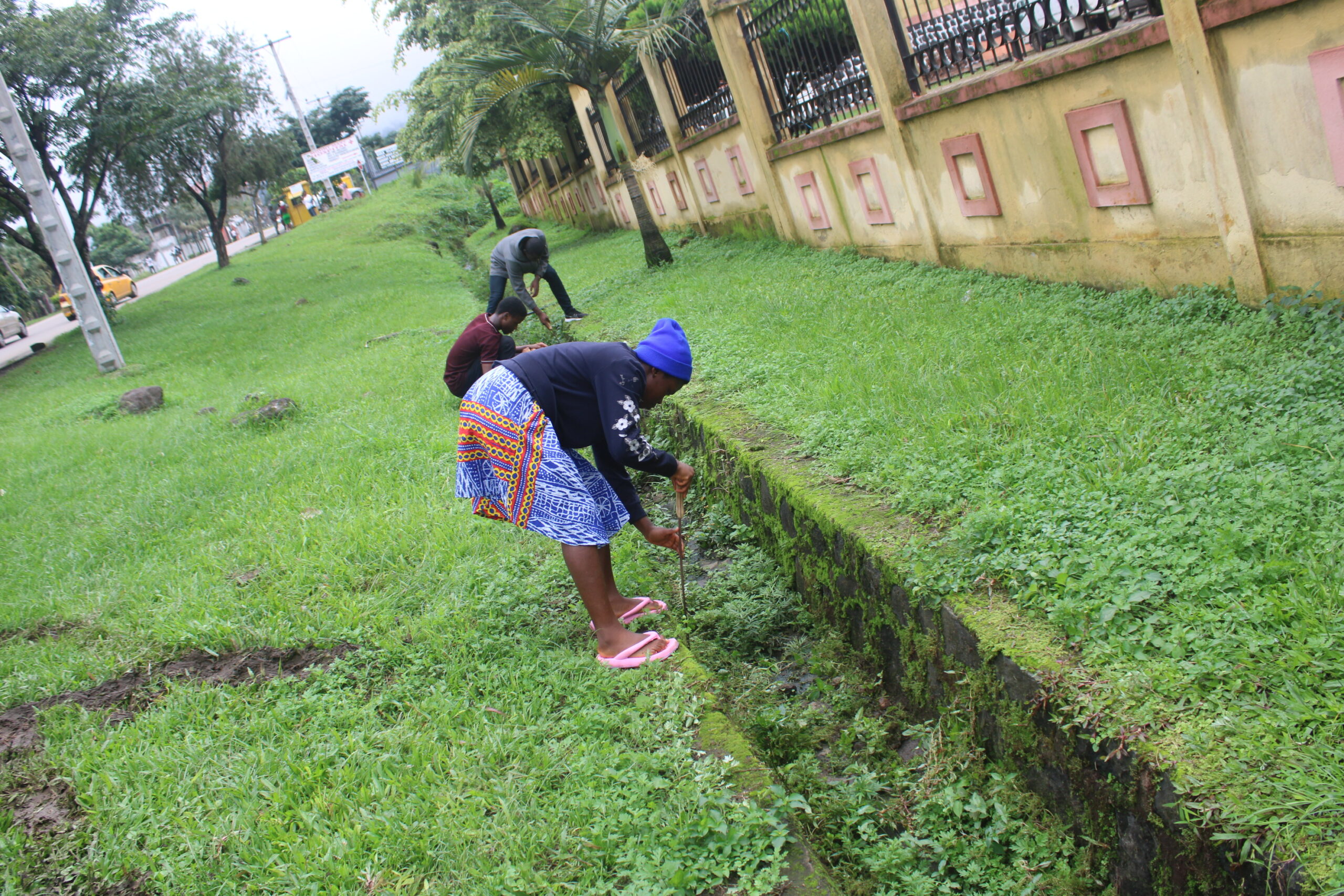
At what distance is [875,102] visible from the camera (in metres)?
7.14

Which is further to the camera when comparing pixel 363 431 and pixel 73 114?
pixel 73 114

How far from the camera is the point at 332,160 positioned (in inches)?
1832

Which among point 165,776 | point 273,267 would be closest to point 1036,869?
point 165,776

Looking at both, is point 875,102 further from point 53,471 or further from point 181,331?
point 181,331

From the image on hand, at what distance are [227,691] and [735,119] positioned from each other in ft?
27.1

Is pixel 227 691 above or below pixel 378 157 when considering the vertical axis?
below

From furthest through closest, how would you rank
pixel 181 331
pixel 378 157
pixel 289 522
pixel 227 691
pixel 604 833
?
pixel 378 157 < pixel 181 331 < pixel 289 522 < pixel 227 691 < pixel 604 833

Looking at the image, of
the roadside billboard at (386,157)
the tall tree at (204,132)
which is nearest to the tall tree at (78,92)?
the tall tree at (204,132)

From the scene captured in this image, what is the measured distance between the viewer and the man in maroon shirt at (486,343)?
6203 mm

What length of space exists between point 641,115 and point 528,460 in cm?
1159

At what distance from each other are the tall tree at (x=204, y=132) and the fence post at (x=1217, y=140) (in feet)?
64.0

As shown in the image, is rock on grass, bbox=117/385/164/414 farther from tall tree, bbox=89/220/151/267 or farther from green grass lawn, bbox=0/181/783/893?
tall tree, bbox=89/220/151/267

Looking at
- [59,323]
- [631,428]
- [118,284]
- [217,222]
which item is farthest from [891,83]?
[59,323]

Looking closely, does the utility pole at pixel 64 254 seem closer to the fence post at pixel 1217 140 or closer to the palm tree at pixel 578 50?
the palm tree at pixel 578 50
